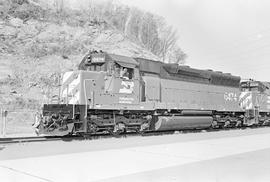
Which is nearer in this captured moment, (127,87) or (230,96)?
(127,87)

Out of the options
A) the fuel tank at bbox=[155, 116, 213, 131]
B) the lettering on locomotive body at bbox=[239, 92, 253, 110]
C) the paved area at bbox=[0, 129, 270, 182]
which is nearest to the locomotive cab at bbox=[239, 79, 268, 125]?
the lettering on locomotive body at bbox=[239, 92, 253, 110]

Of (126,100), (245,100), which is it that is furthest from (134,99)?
(245,100)

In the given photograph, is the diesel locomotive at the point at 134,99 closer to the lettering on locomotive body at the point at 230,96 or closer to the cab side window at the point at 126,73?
the cab side window at the point at 126,73

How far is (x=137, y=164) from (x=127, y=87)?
22.3 ft

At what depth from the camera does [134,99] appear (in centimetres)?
1455

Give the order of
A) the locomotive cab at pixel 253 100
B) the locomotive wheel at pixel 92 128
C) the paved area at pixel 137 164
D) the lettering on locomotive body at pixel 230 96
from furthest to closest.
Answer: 1. the locomotive cab at pixel 253 100
2. the lettering on locomotive body at pixel 230 96
3. the locomotive wheel at pixel 92 128
4. the paved area at pixel 137 164

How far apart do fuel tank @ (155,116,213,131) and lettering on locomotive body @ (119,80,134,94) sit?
2.26 metres

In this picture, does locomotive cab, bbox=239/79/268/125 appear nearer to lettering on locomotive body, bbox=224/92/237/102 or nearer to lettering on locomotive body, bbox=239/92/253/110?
lettering on locomotive body, bbox=239/92/253/110

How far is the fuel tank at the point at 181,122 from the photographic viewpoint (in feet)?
51.9

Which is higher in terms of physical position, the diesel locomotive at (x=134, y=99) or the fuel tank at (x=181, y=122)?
the diesel locomotive at (x=134, y=99)

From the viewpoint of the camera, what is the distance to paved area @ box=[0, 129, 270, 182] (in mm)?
6527

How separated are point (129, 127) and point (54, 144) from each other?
422 cm

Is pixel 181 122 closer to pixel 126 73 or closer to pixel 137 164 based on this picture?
pixel 126 73

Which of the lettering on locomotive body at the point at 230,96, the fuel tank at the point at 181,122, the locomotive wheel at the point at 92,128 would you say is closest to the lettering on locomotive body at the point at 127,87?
the locomotive wheel at the point at 92,128
